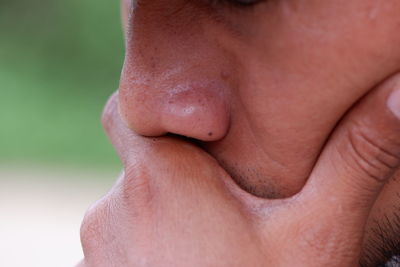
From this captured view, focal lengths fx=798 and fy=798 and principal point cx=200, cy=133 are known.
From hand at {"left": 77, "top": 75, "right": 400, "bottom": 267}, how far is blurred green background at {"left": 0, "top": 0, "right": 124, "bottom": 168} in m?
2.99

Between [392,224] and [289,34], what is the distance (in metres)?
0.23

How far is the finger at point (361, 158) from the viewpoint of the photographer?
656mm

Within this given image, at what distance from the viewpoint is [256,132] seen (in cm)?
76

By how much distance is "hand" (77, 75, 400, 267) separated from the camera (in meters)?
0.67

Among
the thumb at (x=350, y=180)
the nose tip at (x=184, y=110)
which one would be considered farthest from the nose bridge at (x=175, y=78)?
the thumb at (x=350, y=180)

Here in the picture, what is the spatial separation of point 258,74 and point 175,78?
0.25 feet

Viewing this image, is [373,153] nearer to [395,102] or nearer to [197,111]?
[395,102]

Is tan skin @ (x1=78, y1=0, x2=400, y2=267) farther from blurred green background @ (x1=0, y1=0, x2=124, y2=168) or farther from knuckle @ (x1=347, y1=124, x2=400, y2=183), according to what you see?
blurred green background @ (x1=0, y1=0, x2=124, y2=168)

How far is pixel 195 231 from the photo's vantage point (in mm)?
714

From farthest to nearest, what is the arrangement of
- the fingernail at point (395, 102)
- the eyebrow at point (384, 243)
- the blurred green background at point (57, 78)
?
the blurred green background at point (57, 78) < the eyebrow at point (384, 243) < the fingernail at point (395, 102)

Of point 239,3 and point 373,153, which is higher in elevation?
point 239,3

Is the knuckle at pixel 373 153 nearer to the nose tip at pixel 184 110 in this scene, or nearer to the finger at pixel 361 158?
the finger at pixel 361 158

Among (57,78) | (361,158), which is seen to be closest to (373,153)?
(361,158)

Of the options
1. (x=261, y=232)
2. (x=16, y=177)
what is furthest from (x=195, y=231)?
(x=16, y=177)
